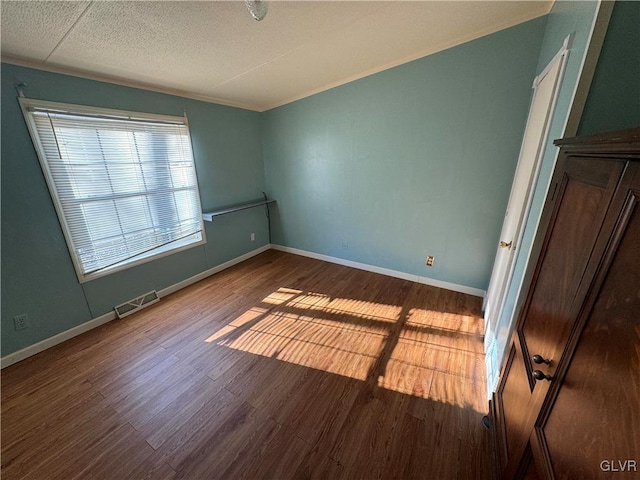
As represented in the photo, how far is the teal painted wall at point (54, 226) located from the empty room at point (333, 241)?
0.02 meters

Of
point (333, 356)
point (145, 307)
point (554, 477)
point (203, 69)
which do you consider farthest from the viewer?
point (145, 307)

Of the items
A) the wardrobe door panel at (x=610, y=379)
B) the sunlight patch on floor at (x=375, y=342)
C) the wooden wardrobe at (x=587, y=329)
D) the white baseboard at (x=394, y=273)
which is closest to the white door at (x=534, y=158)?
the sunlight patch on floor at (x=375, y=342)

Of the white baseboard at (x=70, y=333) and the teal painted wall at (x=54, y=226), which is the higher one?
the teal painted wall at (x=54, y=226)

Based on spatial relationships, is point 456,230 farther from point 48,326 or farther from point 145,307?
point 48,326

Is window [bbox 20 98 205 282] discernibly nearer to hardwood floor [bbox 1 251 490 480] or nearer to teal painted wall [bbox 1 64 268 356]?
teal painted wall [bbox 1 64 268 356]

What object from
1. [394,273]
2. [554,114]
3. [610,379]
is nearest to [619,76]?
[554,114]

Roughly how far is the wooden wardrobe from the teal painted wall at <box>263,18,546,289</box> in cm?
166

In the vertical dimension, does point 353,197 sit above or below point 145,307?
above

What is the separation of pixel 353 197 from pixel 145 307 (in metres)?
2.79

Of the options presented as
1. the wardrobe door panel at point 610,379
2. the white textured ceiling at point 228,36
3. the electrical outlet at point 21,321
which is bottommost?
the electrical outlet at point 21,321

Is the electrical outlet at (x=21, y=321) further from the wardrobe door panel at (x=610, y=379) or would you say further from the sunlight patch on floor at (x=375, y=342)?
the wardrobe door panel at (x=610, y=379)

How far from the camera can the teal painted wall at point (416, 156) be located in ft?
7.38

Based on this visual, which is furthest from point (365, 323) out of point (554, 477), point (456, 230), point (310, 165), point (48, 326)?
point (48, 326)

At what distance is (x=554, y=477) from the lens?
2.14ft
